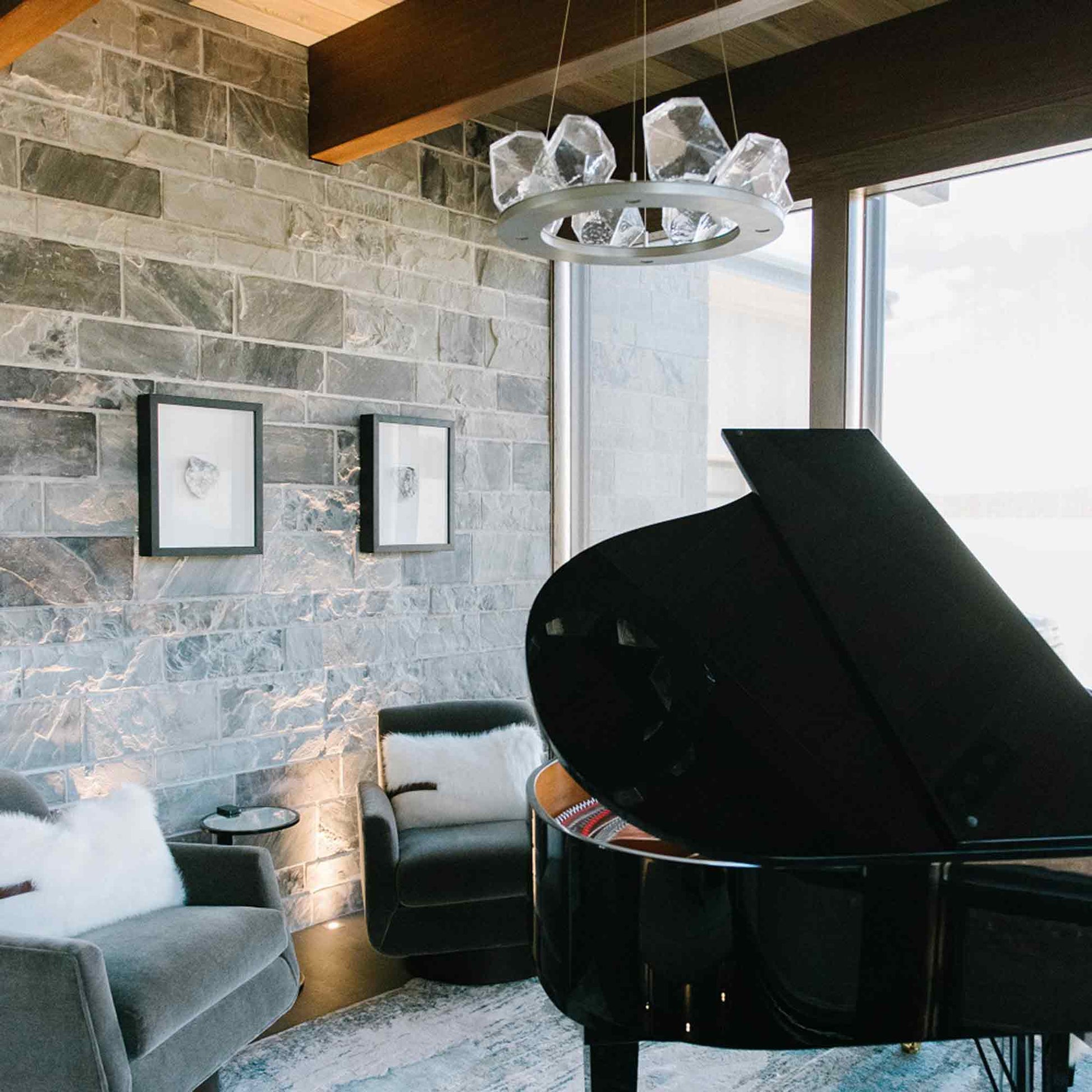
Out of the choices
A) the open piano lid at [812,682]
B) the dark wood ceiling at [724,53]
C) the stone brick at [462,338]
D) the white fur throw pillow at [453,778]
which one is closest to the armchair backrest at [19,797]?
the white fur throw pillow at [453,778]

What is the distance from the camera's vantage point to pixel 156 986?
7.50 ft

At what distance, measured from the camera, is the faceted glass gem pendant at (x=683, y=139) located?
2352 millimetres

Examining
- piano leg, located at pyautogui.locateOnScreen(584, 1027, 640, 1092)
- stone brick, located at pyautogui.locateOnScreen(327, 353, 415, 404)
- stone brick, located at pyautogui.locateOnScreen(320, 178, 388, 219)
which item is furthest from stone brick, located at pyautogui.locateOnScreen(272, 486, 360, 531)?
→ piano leg, located at pyautogui.locateOnScreen(584, 1027, 640, 1092)

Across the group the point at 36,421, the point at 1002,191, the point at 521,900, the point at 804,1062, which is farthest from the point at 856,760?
the point at 36,421

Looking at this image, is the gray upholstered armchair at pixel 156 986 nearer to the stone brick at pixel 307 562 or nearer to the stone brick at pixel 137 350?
the stone brick at pixel 307 562

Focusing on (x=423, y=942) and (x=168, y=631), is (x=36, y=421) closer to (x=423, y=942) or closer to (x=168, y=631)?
(x=168, y=631)

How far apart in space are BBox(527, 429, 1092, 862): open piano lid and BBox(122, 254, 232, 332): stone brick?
5.75 feet

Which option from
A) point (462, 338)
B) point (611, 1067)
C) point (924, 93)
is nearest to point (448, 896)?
point (611, 1067)

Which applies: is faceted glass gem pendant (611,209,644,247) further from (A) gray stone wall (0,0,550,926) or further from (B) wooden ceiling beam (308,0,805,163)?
(A) gray stone wall (0,0,550,926)

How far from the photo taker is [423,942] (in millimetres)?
3168

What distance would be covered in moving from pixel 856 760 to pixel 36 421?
2.40 m

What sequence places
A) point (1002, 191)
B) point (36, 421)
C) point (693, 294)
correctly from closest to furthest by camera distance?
point (36, 421)
point (1002, 191)
point (693, 294)

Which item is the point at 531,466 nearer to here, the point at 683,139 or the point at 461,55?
the point at 461,55

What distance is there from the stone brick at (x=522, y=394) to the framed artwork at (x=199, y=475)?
1096mm
